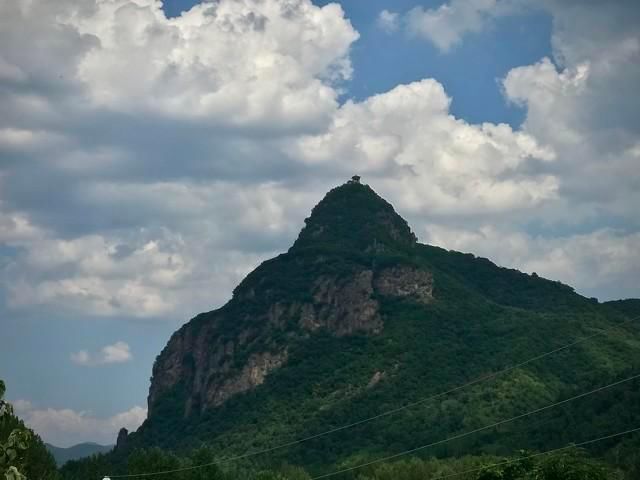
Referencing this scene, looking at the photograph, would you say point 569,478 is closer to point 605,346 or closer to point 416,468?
point 416,468

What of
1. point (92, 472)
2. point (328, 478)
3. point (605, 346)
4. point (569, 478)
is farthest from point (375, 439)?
point (569, 478)

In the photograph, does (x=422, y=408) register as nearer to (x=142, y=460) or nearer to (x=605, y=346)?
(x=605, y=346)

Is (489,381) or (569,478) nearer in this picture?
(569,478)

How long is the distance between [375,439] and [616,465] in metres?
80.8

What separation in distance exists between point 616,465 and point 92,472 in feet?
207

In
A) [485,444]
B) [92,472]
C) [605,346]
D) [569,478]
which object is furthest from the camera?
[605,346]

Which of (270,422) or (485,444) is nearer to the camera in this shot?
(485,444)

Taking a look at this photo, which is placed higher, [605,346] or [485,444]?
[605,346]

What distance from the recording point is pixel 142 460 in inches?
4094

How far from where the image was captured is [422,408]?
180500 mm

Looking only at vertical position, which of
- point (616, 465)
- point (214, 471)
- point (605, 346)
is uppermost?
point (605, 346)

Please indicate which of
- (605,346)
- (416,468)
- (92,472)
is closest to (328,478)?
(416,468)

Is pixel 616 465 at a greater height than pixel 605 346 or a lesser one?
lesser

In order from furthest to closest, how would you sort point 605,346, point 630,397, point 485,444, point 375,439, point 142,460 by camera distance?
point 605,346, point 375,439, point 485,444, point 630,397, point 142,460
